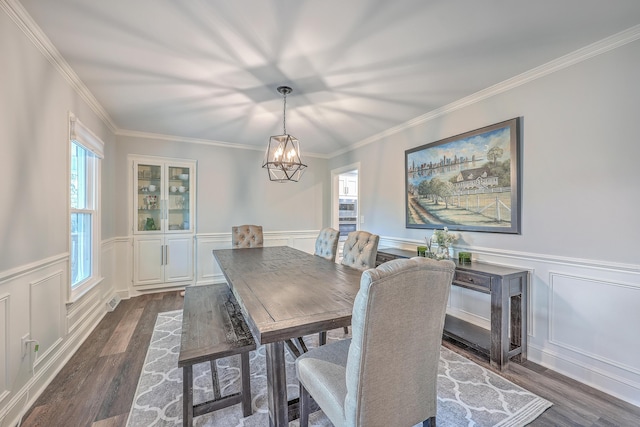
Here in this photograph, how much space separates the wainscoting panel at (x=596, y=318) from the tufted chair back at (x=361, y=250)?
1456 millimetres

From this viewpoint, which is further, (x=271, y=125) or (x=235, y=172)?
(x=235, y=172)

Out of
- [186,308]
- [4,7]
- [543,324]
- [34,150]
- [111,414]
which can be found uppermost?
[4,7]

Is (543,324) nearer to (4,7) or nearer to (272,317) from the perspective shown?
(272,317)

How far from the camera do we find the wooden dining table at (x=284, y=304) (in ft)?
3.95

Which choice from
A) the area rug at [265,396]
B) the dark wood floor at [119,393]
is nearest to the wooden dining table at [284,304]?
the area rug at [265,396]

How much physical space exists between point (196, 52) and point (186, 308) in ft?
6.52

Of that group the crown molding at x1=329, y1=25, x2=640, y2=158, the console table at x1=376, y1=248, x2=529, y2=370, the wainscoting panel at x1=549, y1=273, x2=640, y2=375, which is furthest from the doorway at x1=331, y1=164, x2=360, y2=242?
the wainscoting panel at x1=549, y1=273, x2=640, y2=375

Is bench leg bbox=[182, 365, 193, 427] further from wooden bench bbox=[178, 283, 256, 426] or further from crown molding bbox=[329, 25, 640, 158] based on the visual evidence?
crown molding bbox=[329, 25, 640, 158]

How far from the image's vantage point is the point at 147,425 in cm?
157

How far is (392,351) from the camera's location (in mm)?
1050

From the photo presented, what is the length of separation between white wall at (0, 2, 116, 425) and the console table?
3.22m

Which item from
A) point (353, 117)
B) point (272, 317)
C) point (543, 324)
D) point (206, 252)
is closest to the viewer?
point (272, 317)

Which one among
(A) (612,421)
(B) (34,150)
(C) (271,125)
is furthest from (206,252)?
(A) (612,421)

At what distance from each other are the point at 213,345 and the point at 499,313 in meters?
2.13
